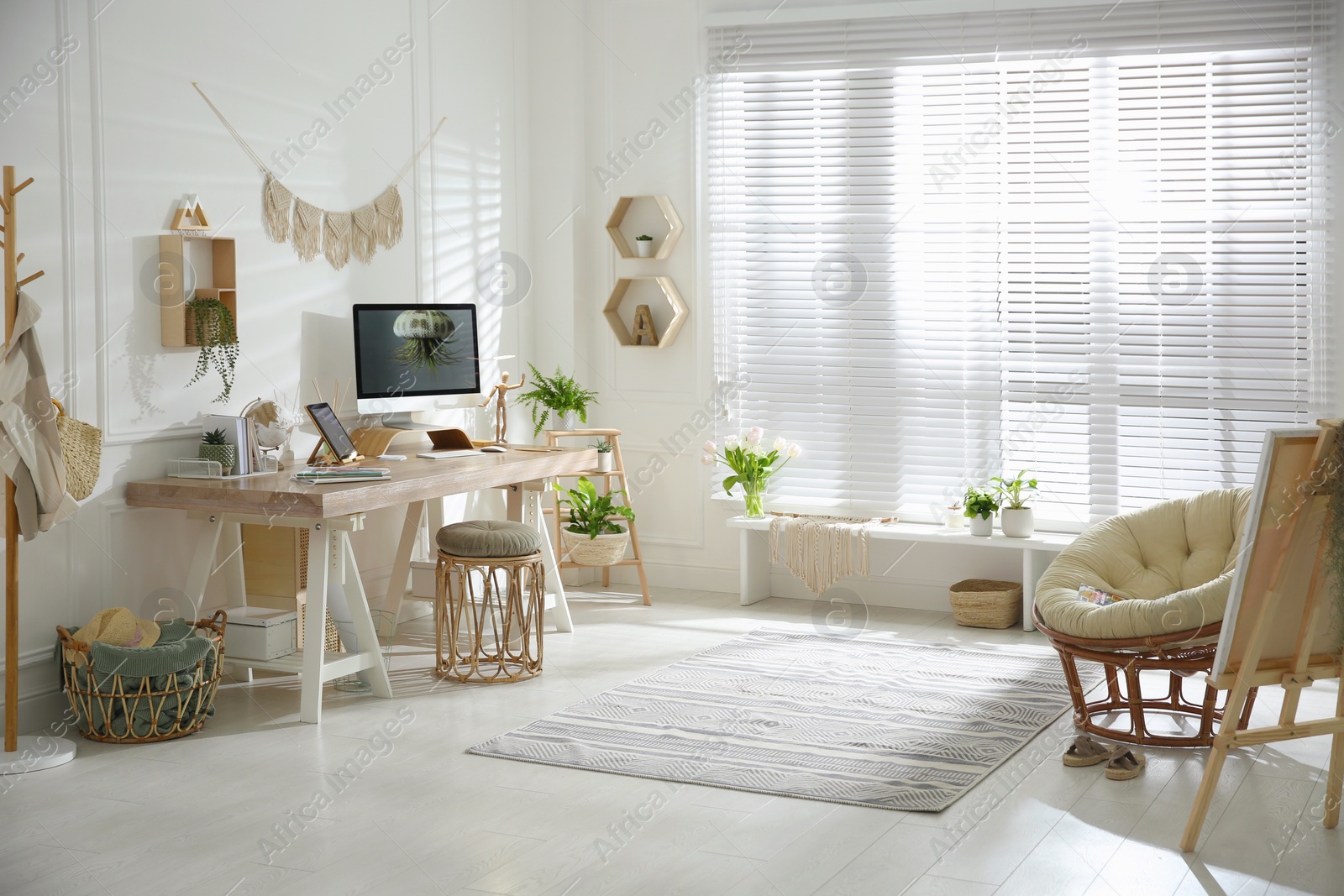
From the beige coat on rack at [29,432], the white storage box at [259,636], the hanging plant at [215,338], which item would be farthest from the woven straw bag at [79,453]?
the white storage box at [259,636]

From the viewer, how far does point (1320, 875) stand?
2.88 m

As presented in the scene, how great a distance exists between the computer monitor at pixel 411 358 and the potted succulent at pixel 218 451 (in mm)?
721

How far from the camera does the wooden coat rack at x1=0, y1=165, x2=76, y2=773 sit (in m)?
3.65

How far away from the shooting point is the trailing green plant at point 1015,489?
5.54 metres

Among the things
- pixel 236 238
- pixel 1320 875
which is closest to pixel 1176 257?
pixel 1320 875

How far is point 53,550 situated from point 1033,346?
12.8 feet

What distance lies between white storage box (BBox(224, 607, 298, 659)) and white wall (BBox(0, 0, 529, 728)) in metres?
0.28

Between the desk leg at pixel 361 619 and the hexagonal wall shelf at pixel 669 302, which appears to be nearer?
the desk leg at pixel 361 619

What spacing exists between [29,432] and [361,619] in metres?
1.19

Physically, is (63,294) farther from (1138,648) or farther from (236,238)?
(1138,648)

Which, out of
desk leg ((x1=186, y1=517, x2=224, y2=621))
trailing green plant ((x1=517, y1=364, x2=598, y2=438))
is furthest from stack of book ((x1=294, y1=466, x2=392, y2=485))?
trailing green plant ((x1=517, y1=364, x2=598, y2=438))

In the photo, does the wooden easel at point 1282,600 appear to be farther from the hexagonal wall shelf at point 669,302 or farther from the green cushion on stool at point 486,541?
the hexagonal wall shelf at point 669,302

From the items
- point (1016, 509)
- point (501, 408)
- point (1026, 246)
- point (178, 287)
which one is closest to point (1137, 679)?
point (1016, 509)

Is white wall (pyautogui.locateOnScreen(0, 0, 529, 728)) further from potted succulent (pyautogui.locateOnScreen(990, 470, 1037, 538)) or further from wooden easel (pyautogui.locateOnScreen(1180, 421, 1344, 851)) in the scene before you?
wooden easel (pyautogui.locateOnScreen(1180, 421, 1344, 851))
